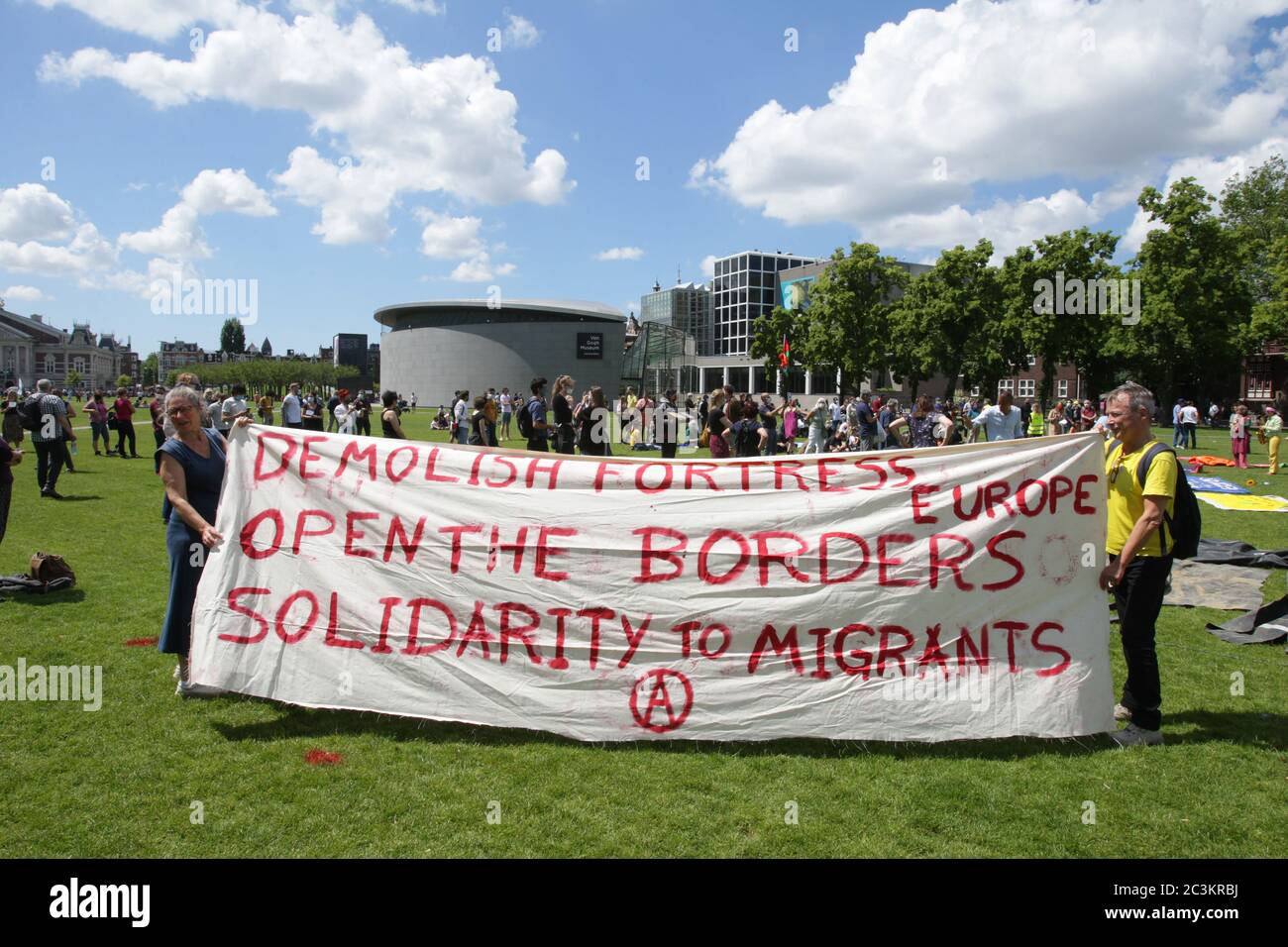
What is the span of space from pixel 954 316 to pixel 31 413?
53404 millimetres

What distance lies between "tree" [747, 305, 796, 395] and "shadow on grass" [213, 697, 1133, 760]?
2345 inches

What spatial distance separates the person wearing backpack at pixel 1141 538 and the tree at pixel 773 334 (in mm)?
58955

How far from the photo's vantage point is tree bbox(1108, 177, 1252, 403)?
157 ft

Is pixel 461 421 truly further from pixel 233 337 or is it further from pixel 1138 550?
pixel 233 337

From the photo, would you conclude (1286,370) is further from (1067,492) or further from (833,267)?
(1067,492)

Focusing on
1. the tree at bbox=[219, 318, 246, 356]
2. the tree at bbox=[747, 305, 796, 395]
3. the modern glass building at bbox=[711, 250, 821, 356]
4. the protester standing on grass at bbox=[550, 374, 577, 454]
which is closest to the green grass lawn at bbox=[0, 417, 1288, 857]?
the protester standing on grass at bbox=[550, 374, 577, 454]

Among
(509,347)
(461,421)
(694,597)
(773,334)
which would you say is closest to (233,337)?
(509,347)

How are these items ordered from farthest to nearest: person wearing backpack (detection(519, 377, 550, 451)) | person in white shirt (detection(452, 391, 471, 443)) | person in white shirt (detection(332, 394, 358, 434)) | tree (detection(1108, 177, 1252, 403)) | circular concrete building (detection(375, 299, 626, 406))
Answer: circular concrete building (detection(375, 299, 626, 406))
tree (detection(1108, 177, 1252, 403))
person in white shirt (detection(452, 391, 471, 443))
person in white shirt (detection(332, 394, 358, 434))
person wearing backpack (detection(519, 377, 550, 451))

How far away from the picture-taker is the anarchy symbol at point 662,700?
14.8 ft

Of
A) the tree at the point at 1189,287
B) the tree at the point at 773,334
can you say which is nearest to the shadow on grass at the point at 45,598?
the tree at the point at 1189,287

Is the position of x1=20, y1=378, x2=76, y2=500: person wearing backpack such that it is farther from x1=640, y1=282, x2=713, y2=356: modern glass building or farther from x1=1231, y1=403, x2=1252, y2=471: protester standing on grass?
x1=640, y1=282, x2=713, y2=356: modern glass building

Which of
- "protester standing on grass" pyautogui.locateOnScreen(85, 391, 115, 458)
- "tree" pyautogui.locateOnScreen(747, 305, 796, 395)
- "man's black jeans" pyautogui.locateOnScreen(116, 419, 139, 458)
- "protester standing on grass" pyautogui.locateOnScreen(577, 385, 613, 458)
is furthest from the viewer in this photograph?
"tree" pyautogui.locateOnScreen(747, 305, 796, 395)

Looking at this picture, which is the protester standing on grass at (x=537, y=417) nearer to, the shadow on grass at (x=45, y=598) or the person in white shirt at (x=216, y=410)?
the person in white shirt at (x=216, y=410)

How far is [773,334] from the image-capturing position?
64.0 m
